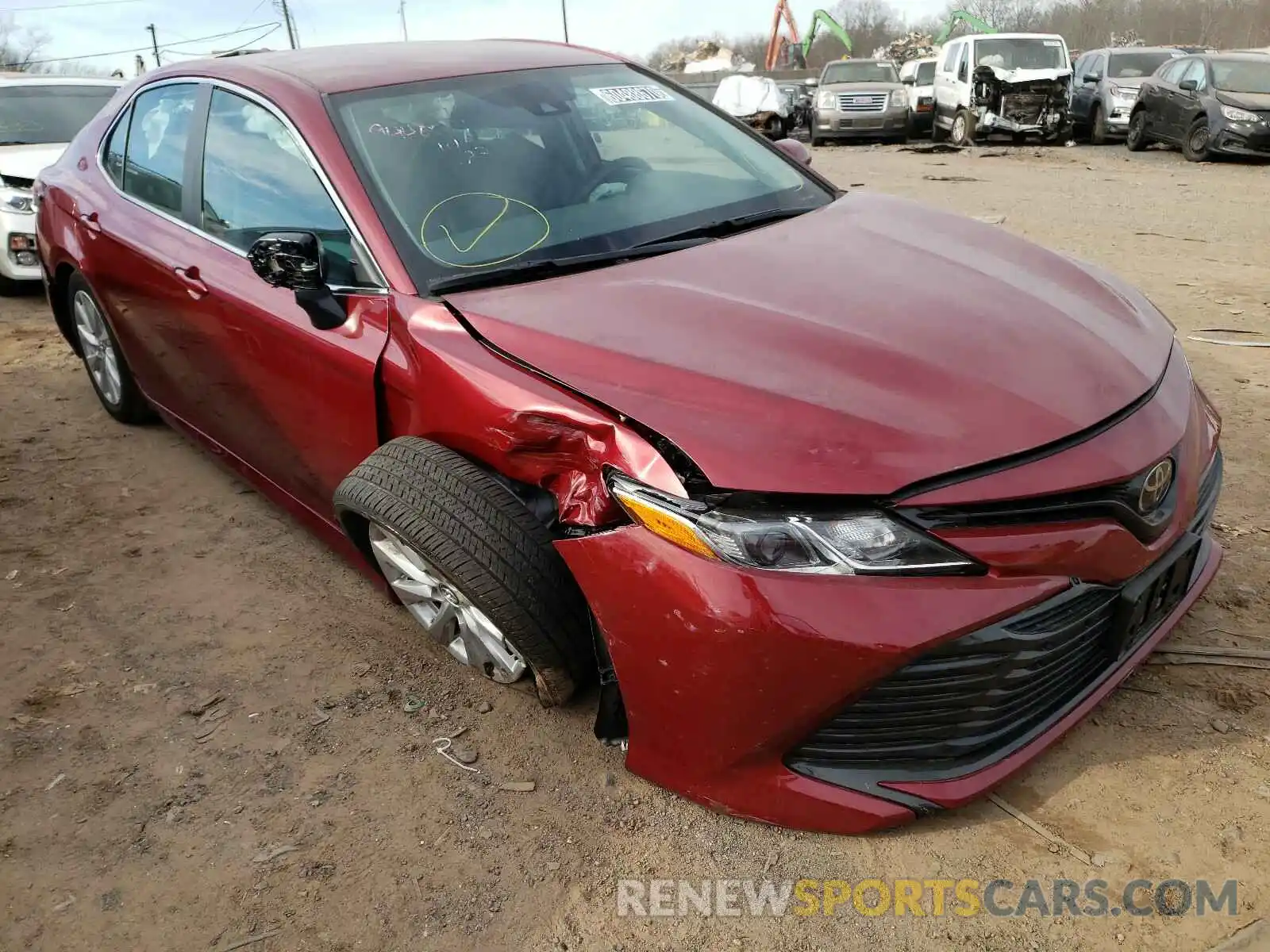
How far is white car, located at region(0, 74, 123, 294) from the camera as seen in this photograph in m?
6.92

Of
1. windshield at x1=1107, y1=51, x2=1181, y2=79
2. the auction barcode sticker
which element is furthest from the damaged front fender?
windshield at x1=1107, y1=51, x2=1181, y2=79

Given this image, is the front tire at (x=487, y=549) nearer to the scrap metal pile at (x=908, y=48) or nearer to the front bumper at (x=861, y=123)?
the front bumper at (x=861, y=123)

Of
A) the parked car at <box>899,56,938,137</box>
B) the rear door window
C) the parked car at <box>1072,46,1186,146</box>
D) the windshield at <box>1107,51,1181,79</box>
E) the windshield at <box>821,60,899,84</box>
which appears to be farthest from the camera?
the windshield at <box>821,60,899,84</box>

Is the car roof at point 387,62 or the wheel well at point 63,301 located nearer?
the car roof at point 387,62

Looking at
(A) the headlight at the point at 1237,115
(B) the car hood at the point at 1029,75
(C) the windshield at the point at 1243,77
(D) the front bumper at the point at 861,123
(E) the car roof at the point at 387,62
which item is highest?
(E) the car roof at the point at 387,62

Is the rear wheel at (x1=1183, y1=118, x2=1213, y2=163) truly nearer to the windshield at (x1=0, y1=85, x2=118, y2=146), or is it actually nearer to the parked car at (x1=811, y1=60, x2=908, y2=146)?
the parked car at (x1=811, y1=60, x2=908, y2=146)

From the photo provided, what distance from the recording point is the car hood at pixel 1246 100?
40.7ft

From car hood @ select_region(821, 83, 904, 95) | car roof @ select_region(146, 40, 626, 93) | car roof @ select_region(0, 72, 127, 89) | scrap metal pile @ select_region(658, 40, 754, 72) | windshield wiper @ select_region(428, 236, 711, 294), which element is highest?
car roof @ select_region(146, 40, 626, 93)

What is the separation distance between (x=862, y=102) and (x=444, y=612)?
18465mm

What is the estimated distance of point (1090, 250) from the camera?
7.56 m

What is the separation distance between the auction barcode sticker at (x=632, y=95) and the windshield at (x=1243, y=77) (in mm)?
12400

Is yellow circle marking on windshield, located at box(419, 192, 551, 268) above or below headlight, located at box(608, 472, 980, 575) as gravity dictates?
above

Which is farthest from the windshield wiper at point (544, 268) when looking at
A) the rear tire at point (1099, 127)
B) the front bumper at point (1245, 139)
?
the rear tire at point (1099, 127)

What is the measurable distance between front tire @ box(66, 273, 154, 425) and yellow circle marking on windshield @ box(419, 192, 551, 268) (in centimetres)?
225
